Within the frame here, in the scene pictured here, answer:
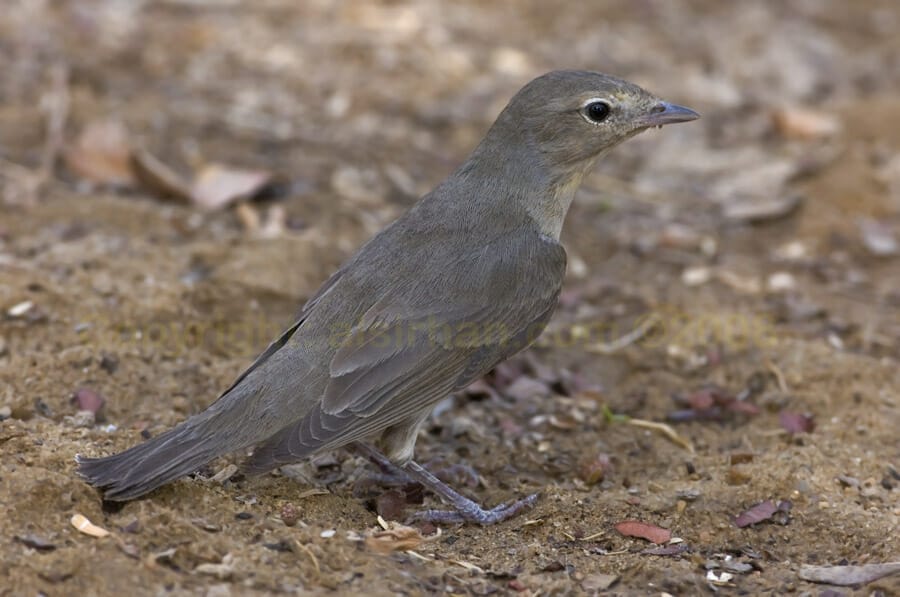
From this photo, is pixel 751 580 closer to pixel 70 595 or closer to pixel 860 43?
pixel 70 595

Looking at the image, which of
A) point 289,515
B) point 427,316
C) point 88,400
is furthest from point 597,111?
point 88,400

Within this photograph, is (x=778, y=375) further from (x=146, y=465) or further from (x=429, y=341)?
(x=146, y=465)

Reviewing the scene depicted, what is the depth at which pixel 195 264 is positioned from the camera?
23.5 feet

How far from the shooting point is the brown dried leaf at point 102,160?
8320mm

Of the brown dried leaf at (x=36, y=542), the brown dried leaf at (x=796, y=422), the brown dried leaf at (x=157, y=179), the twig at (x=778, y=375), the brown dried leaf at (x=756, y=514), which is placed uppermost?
the brown dried leaf at (x=157, y=179)

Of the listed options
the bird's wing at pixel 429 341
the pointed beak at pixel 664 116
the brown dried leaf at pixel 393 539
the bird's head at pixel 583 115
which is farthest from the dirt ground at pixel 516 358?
the pointed beak at pixel 664 116

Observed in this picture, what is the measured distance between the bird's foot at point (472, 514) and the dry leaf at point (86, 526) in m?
1.52

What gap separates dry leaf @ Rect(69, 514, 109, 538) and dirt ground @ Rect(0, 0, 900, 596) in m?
0.03

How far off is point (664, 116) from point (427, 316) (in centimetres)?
176

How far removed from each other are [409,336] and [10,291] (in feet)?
8.78

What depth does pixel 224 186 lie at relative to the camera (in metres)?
8.26

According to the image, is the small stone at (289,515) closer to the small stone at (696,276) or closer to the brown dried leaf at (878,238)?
the small stone at (696,276)

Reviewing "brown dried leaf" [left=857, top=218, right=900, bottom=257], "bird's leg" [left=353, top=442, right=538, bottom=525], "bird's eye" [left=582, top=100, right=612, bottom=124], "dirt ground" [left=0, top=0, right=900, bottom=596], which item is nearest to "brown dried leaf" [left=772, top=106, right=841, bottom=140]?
"dirt ground" [left=0, top=0, right=900, bottom=596]

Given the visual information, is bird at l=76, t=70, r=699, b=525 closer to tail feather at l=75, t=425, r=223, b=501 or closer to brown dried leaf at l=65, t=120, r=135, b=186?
tail feather at l=75, t=425, r=223, b=501
